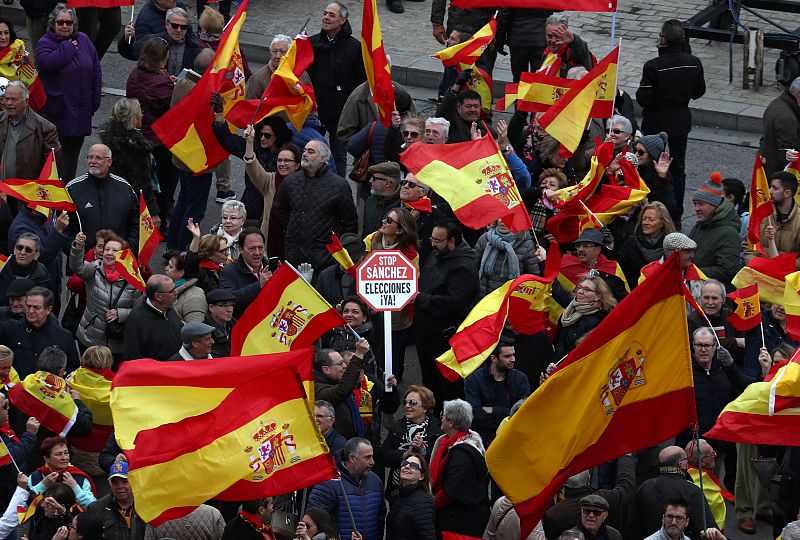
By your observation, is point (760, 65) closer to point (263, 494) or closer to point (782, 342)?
point (782, 342)

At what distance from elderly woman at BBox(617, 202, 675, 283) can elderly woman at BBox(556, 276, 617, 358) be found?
99cm

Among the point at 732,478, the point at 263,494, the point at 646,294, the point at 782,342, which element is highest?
the point at 646,294

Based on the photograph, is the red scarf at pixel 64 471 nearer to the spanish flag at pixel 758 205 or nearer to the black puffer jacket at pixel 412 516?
the black puffer jacket at pixel 412 516

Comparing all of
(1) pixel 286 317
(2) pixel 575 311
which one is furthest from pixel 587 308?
(1) pixel 286 317

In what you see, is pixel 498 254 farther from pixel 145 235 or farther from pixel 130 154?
pixel 130 154

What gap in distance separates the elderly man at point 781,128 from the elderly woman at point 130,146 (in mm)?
5441

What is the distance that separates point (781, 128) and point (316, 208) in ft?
14.6

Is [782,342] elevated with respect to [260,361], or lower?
lower

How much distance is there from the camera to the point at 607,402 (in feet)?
35.7

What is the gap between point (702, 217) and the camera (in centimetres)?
1500

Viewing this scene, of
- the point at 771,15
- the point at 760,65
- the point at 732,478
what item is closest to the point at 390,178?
→ the point at 732,478

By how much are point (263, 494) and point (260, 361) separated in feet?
2.63

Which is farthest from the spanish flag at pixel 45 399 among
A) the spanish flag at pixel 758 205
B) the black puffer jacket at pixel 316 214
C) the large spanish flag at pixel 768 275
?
the spanish flag at pixel 758 205

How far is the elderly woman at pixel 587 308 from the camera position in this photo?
13.9 m
